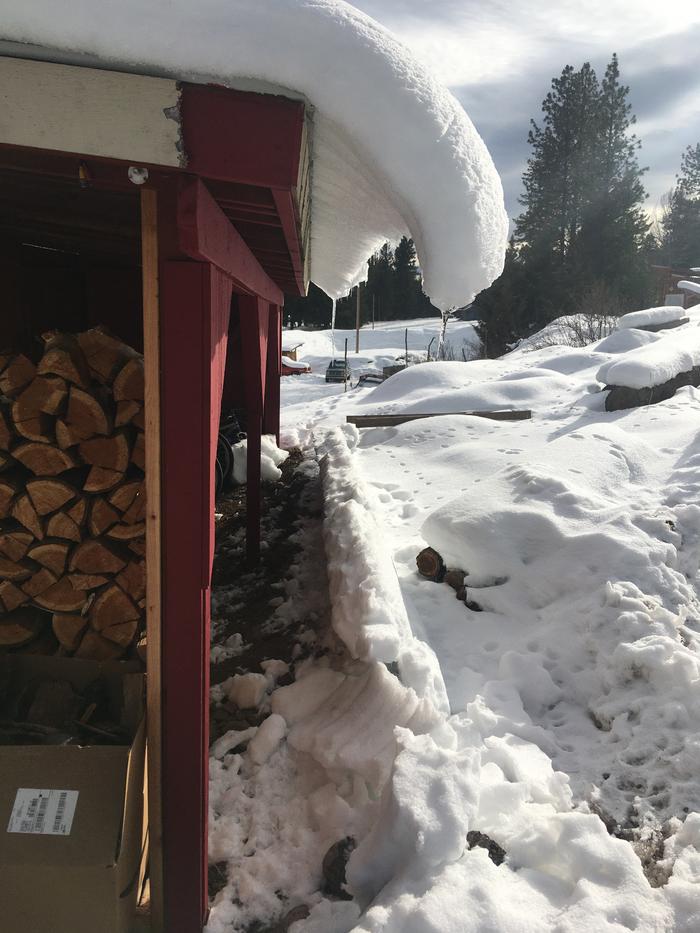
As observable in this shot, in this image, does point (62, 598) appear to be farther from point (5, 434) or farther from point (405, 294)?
point (405, 294)

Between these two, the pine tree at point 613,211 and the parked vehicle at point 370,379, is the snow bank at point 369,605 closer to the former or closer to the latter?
the parked vehicle at point 370,379

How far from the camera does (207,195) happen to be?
167cm

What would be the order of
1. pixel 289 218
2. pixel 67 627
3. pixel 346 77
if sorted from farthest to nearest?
pixel 67 627, pixel 289 218, pixel 346 77

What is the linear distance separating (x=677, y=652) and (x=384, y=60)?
3.09 meters

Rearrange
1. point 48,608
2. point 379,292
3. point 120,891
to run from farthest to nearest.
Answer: point 379,292
point 48,608
point 120,891

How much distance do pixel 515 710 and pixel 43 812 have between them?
2.19 m

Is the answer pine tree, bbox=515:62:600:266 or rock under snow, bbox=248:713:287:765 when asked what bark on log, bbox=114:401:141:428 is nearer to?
rock under snow, bbox=248:713:287:765

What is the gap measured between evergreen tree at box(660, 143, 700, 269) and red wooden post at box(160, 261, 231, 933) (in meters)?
46.0

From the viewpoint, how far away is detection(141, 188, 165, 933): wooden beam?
1.70 m

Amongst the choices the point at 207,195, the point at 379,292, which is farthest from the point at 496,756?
the point at 379,292

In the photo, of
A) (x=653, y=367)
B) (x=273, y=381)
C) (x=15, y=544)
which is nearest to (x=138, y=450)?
(x=15, y=544)

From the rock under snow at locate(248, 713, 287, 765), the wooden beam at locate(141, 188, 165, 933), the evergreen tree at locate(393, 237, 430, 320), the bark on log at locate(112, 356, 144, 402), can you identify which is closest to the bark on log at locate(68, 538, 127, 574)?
the bark on log at locate(112, 356, 144, 402)

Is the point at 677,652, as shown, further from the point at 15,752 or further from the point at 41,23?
the point at 41,23

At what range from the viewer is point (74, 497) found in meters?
2.55
